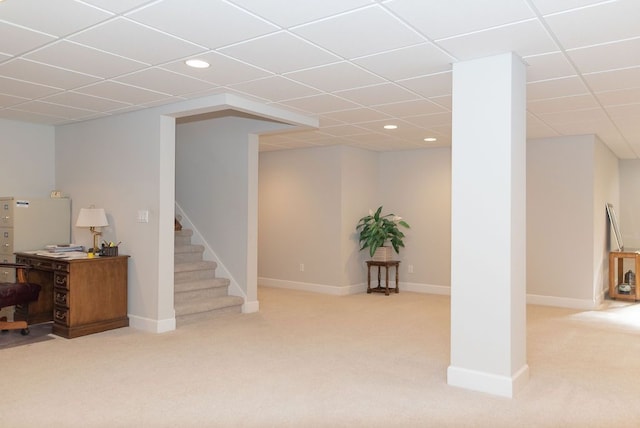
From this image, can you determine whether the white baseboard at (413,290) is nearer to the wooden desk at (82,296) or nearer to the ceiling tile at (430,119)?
the ceiling tile at (430,119)

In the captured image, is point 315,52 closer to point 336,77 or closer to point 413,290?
point 336,77

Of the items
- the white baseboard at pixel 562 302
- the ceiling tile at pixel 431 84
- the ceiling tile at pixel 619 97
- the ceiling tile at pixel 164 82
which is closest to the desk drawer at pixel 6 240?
the ceiling tile at pixel 164 82

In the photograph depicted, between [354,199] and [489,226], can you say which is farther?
[354,199]

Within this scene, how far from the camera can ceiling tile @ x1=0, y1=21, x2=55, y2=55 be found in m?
3.04

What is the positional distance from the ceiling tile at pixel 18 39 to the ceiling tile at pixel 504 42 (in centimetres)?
254

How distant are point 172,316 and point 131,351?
2.94 ft

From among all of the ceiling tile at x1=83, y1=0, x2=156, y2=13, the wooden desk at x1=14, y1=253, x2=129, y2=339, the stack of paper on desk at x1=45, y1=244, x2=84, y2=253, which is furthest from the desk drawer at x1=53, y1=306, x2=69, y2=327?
the ceiling tile at x1=83, y1=0, x2=156, y2=13

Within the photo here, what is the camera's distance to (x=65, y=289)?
495 cm

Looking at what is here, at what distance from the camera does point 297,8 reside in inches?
106

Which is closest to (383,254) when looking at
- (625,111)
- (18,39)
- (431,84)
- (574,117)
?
(574,117)

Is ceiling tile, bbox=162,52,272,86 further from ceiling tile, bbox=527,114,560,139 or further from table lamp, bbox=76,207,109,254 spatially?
ceiling tile, bbox=527,114,560,139

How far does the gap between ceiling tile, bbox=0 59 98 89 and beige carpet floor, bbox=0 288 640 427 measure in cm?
234

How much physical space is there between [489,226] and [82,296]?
3938 mm

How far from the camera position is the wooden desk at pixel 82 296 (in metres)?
4.92
